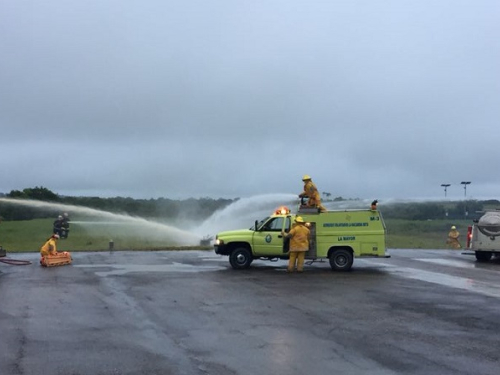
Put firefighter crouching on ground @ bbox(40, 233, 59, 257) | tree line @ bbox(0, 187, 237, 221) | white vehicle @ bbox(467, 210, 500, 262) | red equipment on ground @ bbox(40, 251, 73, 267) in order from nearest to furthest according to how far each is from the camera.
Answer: red equipment on ground @ bbox(40, 251, 73, 267) → firefighter crouching on ground @ bbox(40, 233, 59, 257) → white vehicle @ bbox(467, 210, 500, 262) → tree line @ bbox(0, 187, 237, 221)

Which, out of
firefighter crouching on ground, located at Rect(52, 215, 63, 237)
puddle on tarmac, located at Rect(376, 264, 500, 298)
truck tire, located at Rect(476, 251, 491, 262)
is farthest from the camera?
firefighter crouching on ground, located at Rect(52, 215, 63, 237)

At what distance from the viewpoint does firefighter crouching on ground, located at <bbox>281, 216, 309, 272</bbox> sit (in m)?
18.8

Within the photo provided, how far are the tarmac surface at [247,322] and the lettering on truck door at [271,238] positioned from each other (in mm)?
1234

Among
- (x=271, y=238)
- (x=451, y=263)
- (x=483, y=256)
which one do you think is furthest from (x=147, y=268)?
(x=483, y=256)

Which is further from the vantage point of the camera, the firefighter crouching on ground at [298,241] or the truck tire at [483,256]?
the truck tire at [483,256]

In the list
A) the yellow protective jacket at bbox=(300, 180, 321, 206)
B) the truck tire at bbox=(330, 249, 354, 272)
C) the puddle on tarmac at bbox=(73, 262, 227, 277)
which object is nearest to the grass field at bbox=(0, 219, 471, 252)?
the puddle on tarmac at bbox=(73, 262, 227, 277)

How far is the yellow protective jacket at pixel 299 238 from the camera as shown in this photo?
61.5 ft

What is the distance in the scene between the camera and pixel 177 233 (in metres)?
39.2

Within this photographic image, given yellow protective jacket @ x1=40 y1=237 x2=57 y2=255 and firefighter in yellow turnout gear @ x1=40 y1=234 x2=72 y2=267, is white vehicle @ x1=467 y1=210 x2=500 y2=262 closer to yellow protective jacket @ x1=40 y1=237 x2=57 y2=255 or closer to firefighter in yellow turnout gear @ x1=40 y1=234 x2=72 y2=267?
firefighter in yellow turnout gear @ x1=40 y1=234 x2=72 y2=267

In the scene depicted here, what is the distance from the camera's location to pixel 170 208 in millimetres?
49688

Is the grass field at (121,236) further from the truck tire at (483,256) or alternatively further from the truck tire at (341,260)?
the truck tire at (341,260)

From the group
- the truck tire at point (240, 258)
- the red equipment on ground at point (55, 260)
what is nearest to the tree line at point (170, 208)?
the red equipment on ground at point (55, 260)

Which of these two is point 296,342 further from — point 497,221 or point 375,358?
point 497,221

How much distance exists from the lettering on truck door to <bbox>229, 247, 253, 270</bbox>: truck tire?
0.90 feet
